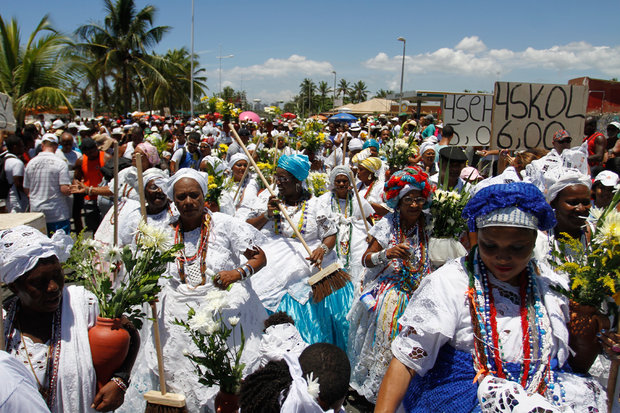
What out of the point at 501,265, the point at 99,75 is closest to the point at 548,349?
the point at 501,265

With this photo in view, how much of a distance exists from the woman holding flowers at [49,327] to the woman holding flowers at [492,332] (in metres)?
1.57

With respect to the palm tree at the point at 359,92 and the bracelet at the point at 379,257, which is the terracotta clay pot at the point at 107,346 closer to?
the bracelet at the point at 379,257

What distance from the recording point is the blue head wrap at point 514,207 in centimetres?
186

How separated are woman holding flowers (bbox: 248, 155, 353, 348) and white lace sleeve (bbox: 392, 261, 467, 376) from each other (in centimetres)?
260

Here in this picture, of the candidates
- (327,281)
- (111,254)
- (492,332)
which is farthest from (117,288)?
(327,281)

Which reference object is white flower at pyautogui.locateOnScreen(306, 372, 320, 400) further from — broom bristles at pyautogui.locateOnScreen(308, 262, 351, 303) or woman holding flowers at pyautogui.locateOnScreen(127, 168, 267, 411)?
broom bristles at pyautogui.locateOnScreen(308, 262, 351, 303)

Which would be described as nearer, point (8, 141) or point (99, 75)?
point (8, 141)

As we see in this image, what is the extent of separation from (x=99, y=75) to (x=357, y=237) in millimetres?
36209

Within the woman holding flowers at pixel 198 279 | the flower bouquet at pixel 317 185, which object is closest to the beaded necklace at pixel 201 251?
the woman holding flowers at pixel 198 279

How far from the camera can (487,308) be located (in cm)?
192

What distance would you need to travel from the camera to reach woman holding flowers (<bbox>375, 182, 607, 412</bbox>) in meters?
1.83

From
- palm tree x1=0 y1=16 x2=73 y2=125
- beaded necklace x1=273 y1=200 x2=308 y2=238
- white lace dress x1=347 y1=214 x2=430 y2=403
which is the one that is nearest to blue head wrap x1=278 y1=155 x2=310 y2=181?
beaded necklace x1=273 y1=200 x2=308 y2=238

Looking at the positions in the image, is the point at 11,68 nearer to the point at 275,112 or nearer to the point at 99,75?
the point at 275,112

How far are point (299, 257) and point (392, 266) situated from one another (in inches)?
51.4
